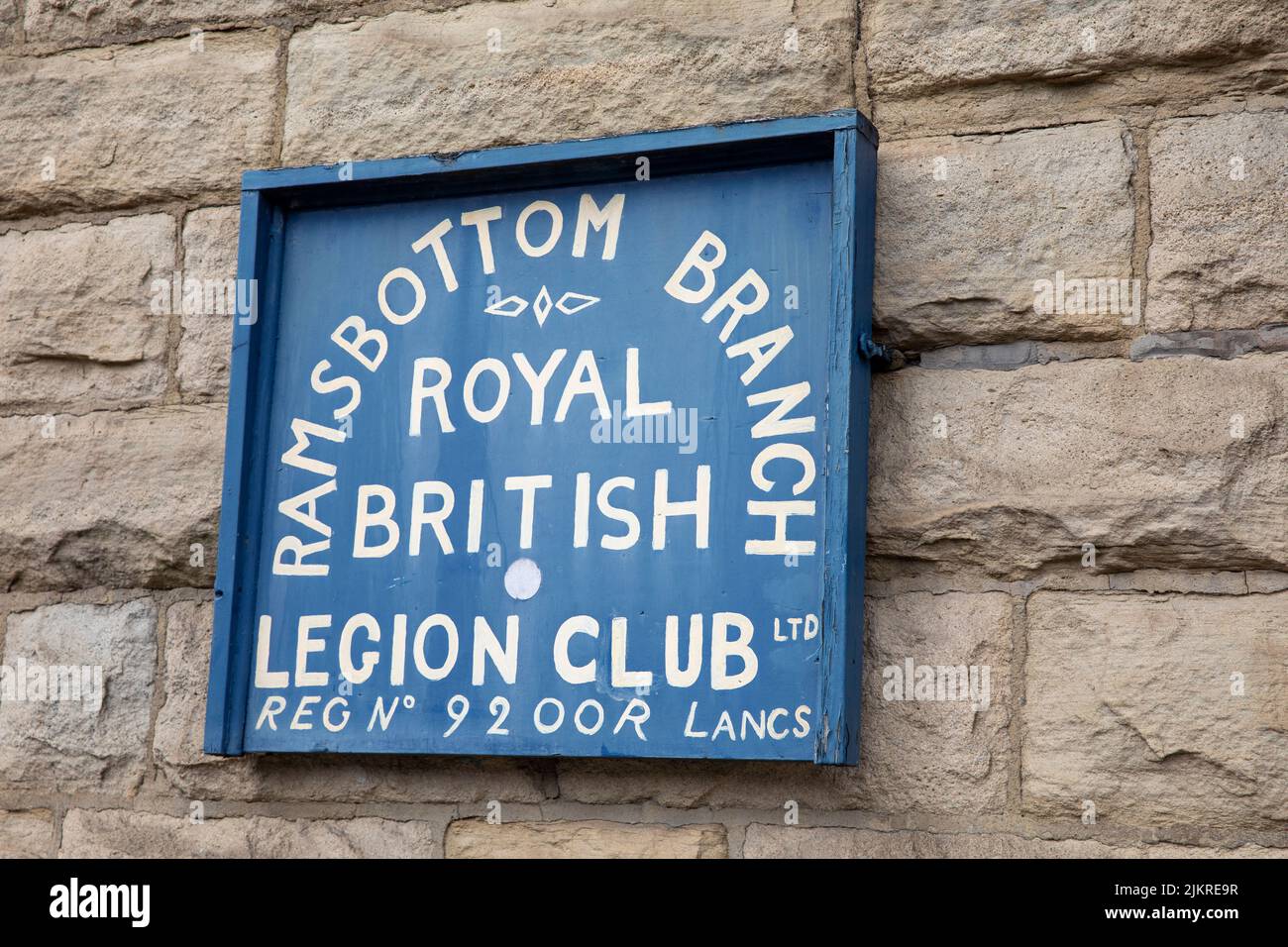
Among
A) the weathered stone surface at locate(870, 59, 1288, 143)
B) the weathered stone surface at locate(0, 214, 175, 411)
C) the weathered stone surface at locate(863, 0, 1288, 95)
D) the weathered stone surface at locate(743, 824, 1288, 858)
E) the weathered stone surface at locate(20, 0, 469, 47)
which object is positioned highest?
the weathered stone surface at locate(20, 0, 469, 47)

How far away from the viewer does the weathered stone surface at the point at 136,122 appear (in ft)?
8.55

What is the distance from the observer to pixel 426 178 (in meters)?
2.36

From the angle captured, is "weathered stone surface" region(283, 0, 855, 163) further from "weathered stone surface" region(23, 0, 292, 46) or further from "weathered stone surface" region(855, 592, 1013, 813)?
"weathered stone surface" region(855, 592, 1013, 813)

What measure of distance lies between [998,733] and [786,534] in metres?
0.39

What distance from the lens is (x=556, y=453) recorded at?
7.32ft

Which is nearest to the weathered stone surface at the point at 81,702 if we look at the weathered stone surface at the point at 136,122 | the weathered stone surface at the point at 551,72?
the weathered stone surface at the point at 136,122

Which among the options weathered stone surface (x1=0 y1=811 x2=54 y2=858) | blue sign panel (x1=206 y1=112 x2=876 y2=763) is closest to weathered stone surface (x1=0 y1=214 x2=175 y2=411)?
blue sign panel (x1=206 y1=112 x2=876 y2=763)

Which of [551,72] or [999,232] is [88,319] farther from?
[999,232]

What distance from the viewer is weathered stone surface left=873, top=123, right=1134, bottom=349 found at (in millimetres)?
2127

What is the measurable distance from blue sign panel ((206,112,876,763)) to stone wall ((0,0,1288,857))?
0.40 feet

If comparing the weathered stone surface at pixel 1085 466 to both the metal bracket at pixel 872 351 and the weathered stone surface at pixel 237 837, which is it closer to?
the metal bracket at pixel 872 351

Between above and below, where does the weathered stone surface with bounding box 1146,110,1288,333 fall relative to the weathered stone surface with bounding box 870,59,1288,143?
below

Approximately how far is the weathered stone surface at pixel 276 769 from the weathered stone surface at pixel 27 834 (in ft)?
0.75

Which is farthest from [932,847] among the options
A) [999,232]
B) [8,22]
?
[8,22]
